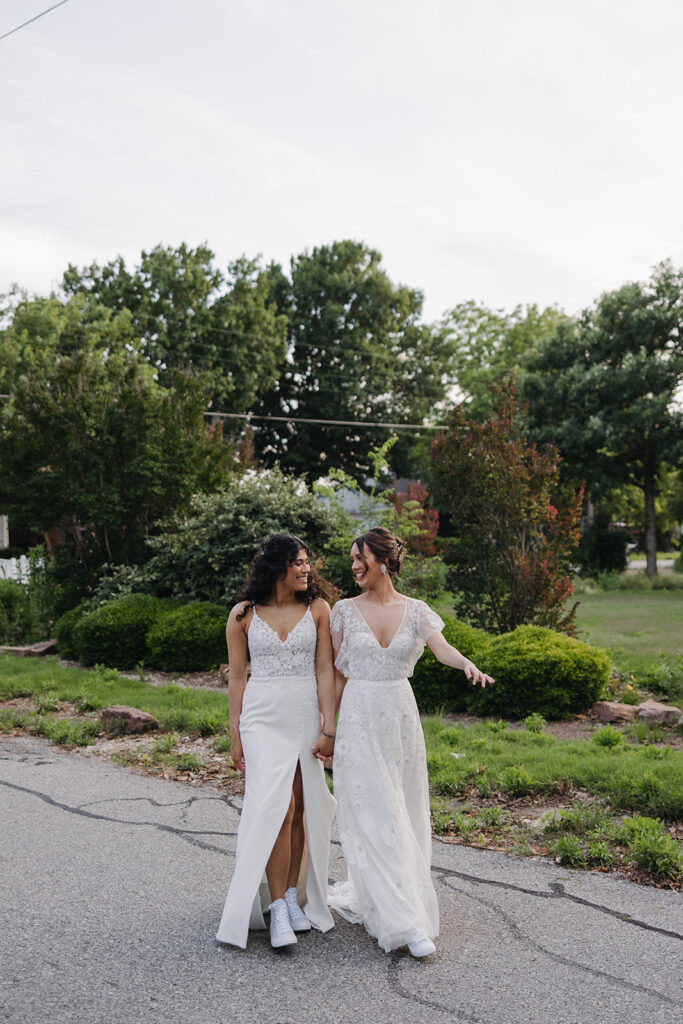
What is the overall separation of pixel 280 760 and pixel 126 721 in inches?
195

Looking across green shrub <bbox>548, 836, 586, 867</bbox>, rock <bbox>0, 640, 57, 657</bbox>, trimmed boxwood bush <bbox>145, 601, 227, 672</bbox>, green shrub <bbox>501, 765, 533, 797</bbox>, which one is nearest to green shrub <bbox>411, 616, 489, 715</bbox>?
green shrub <bbox>501, 765, 533, 797</bbox>

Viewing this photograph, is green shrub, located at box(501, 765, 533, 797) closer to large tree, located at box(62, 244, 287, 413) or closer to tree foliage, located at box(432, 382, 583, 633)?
tree foliage, located at box(432, 382, 583, 633)

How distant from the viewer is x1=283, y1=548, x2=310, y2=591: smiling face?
448 centimetres

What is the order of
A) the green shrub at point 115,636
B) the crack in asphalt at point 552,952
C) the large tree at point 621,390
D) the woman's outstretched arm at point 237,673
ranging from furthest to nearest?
the large tree at point 621,390
the green shrub at point 115,636
the woman's outstretched arm at point 237,673
the crack in asphalt at point 552,952

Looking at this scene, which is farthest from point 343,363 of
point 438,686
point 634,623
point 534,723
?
point 534,723

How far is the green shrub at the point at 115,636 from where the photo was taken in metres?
12.2

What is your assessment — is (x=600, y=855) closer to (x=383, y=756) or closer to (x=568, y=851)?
(x=568, y=851)

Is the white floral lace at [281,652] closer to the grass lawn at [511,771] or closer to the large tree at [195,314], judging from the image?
the grass lawn at [511,771]

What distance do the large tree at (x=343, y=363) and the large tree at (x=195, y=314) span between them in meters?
4.96

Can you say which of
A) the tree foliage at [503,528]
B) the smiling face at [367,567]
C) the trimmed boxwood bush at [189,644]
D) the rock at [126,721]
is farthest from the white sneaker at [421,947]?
the trimmed boxwood bush at [189,644]

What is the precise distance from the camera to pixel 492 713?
8.98 metres

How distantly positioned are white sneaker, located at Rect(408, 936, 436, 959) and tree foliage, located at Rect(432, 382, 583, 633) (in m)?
7.25

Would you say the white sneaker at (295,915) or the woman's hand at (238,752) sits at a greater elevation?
the woman's hand at (238,752)

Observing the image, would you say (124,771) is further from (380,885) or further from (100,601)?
(100,601)
